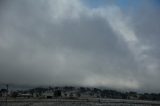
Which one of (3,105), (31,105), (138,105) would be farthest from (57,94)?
(3,105)

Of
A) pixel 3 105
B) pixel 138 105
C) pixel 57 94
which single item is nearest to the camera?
pixel 3 105

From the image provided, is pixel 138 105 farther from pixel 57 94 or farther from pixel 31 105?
pixel 57 94

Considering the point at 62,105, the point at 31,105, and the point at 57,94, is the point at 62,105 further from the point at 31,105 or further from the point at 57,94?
the point at 57,94

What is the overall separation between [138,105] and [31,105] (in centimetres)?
4737

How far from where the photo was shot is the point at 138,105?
12988 cm

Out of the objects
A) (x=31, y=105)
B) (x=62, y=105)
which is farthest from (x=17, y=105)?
(x=62, y=105)

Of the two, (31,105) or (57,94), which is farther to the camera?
(57,94)

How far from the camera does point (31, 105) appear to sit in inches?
3974

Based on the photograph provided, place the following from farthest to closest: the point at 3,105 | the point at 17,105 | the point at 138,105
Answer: the point at 138,105 < the point at 17,105 < the point at 3,105

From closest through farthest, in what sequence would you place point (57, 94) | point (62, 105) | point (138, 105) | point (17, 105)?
point (17, 105) < point (62, 105) < point (138, 105) < point (57, 94)

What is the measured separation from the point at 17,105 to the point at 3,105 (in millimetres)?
8353

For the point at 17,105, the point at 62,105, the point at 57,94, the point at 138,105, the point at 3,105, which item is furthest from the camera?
the point at 57,94

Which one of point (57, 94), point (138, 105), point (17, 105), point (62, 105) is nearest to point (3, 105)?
point (17, 105)

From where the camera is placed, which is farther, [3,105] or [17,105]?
[17,105]
